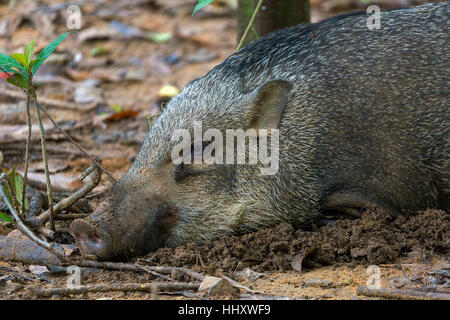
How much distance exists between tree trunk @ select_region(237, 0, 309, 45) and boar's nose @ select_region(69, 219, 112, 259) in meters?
2.61

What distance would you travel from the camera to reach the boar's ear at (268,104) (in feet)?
14.0

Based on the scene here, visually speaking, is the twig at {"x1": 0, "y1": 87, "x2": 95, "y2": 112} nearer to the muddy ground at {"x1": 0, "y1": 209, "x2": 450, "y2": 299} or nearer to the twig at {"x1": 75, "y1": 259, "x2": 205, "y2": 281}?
the muddy ground at {"x1": 0, "y1": 209, "x2": 450, "y2": 299}

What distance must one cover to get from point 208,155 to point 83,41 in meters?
6.09

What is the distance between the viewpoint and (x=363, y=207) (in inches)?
163

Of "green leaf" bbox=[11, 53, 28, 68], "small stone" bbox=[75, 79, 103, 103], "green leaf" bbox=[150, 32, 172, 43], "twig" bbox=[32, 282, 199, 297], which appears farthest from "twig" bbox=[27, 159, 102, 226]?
"green leaf" bbox=[150, 32, 172, 43]

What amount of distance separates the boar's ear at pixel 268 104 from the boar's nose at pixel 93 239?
120 centimetres

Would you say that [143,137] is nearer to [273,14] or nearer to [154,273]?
[273,14]

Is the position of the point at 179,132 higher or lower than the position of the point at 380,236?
higher

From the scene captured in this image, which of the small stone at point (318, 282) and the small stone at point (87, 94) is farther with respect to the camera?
the small stone at point (87, 94)

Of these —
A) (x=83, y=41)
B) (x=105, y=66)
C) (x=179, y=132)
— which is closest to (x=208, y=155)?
(x=179, y=132)

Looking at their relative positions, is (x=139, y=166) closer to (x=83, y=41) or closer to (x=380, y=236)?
(x=380, y=236)

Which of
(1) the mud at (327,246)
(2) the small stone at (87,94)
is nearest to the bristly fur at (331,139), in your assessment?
(1) the mud at (327,246)

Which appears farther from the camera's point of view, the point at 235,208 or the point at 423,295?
the point at 235,208

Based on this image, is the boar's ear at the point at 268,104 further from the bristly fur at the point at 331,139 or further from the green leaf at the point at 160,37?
the green leaf at the point at 160,37
